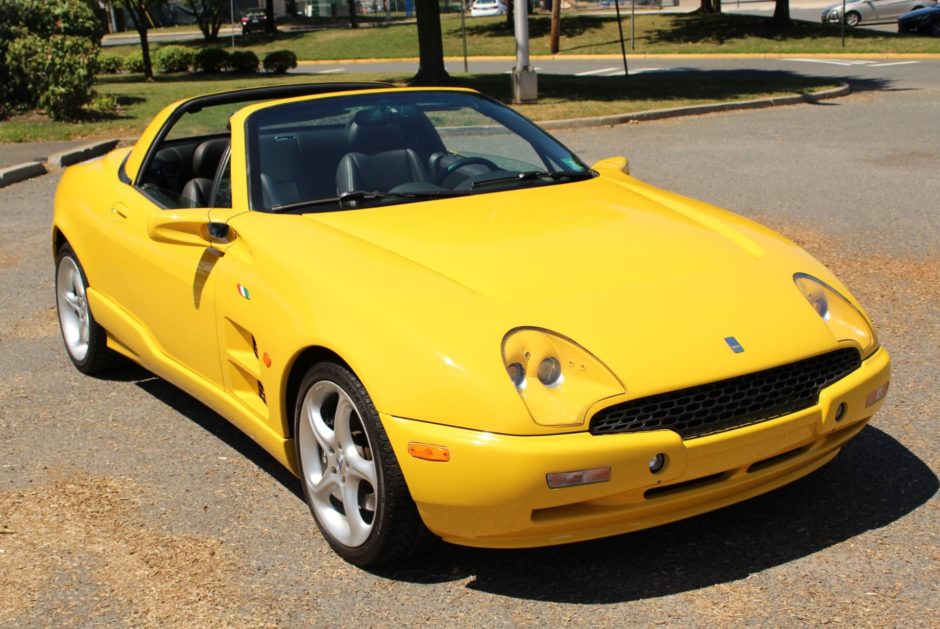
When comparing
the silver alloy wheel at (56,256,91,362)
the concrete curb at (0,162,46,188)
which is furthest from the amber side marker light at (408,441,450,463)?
the concrete curb at (0,162,46,188)

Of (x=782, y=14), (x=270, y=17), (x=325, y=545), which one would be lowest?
(x=325, y=545)

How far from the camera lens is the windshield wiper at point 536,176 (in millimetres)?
4715

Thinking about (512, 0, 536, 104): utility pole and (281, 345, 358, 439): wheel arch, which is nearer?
(281, 345, 358, 439): wheel arch

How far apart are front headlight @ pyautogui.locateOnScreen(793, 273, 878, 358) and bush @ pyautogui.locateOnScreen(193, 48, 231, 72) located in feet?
90.2

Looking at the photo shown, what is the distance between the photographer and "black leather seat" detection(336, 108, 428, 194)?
4.61 metres

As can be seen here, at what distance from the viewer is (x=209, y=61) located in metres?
29.6

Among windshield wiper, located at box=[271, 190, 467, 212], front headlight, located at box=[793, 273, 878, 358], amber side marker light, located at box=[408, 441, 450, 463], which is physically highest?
windshield wiper, located at box=[271, 190, 467, 212]

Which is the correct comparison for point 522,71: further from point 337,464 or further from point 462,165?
point 337,464

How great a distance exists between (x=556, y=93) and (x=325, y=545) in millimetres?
17305

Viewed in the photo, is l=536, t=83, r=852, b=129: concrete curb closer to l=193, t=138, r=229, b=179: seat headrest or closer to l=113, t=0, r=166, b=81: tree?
l=193, t=138, r=229, b=179: seat headrest

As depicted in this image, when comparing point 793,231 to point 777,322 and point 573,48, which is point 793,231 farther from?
point 573,48

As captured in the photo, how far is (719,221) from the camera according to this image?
4473 millimetres

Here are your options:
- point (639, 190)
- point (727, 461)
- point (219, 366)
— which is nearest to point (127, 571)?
point (219, 366)

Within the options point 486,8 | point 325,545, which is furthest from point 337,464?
point 486,8
